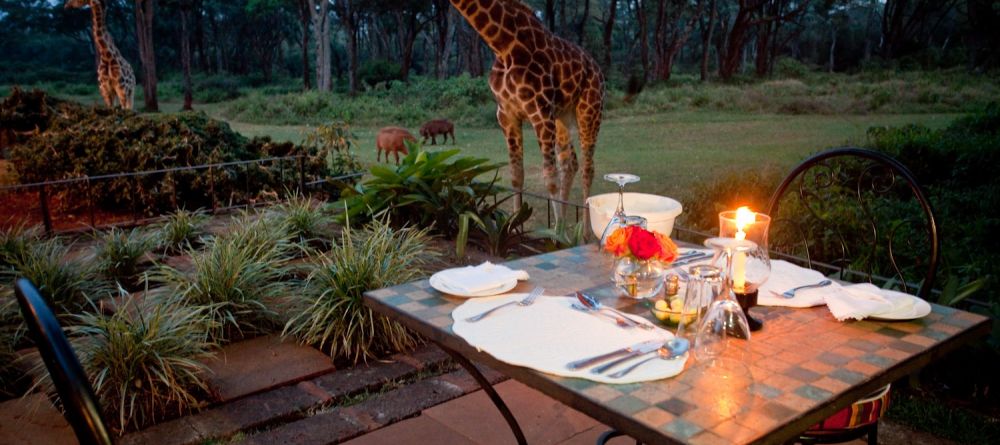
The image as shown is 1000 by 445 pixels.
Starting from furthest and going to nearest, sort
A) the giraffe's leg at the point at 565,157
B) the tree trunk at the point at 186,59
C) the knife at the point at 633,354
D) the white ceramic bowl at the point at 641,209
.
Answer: the tree trunk at the point at 186,59
the giraffe's leg at the point at 565,157
the white ceramic bowl at the point at 641,209
the knife at the point at 633,354

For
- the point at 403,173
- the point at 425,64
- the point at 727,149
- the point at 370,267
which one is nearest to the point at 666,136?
the point at 727,149

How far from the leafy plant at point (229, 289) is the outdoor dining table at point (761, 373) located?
150 cm

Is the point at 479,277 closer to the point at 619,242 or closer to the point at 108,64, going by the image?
the point at 619,242

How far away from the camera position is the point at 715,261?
5.84 ft

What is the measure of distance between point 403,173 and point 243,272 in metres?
1.73

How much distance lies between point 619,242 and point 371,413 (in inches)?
54.0

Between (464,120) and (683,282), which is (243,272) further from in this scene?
(464,120)

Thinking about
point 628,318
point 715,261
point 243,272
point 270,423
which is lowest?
point 270,423

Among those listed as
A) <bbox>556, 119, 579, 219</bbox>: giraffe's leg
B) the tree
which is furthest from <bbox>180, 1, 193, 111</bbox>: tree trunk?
<bbox>556, 119, 579, 219</bbox>: giraffe's leg

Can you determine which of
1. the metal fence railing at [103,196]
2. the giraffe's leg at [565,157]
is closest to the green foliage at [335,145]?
the metal fence railing at [103,196]

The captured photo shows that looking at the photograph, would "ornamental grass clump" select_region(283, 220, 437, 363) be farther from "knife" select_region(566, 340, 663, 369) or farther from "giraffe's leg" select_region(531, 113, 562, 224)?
"giraffe's leg" select_region(531, 113, 562, 224)

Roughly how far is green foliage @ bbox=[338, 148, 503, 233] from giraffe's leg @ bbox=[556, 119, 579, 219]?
995 mm

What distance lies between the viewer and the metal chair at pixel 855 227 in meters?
2.77

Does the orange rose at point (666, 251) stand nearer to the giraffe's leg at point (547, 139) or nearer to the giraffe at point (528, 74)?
the giraffe at point (528, 74)
